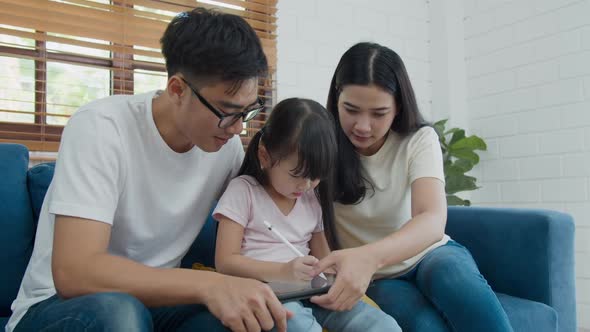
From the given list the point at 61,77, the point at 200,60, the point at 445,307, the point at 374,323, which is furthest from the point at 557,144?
the point at 61,77

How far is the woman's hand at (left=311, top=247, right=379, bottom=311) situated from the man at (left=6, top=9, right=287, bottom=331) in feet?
0.59

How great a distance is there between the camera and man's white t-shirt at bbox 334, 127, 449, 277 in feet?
4.21

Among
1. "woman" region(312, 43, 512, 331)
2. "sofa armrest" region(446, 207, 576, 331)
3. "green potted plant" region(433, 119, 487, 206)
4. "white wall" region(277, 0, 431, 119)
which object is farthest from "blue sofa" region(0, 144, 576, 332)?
"white wall" region(277, 0, 431, 119)

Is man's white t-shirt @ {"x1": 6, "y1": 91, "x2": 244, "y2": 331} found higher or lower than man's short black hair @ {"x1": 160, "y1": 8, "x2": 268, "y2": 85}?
lower

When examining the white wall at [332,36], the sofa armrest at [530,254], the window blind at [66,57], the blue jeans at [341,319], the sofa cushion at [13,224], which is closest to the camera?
the blue jeans at [341,319]

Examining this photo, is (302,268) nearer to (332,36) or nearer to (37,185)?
(37,185)

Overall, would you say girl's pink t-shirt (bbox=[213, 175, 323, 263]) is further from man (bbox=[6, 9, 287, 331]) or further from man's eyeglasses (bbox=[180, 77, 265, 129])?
man's eyeglasses (bbox=[180, 77, 265, 129])

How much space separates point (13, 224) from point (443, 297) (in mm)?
1020

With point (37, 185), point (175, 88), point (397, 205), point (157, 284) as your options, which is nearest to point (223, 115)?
point (175, 88)

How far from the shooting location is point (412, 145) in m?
1.31

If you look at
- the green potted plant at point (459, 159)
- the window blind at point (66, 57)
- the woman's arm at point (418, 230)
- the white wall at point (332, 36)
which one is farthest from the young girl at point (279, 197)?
the green potted plant at point (459, 159)

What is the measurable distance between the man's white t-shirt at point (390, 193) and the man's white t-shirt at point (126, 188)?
373 millimetres

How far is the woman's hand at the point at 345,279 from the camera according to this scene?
3.12 feet

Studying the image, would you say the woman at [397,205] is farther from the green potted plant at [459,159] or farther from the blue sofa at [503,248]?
the green potted plant at [459,159]
